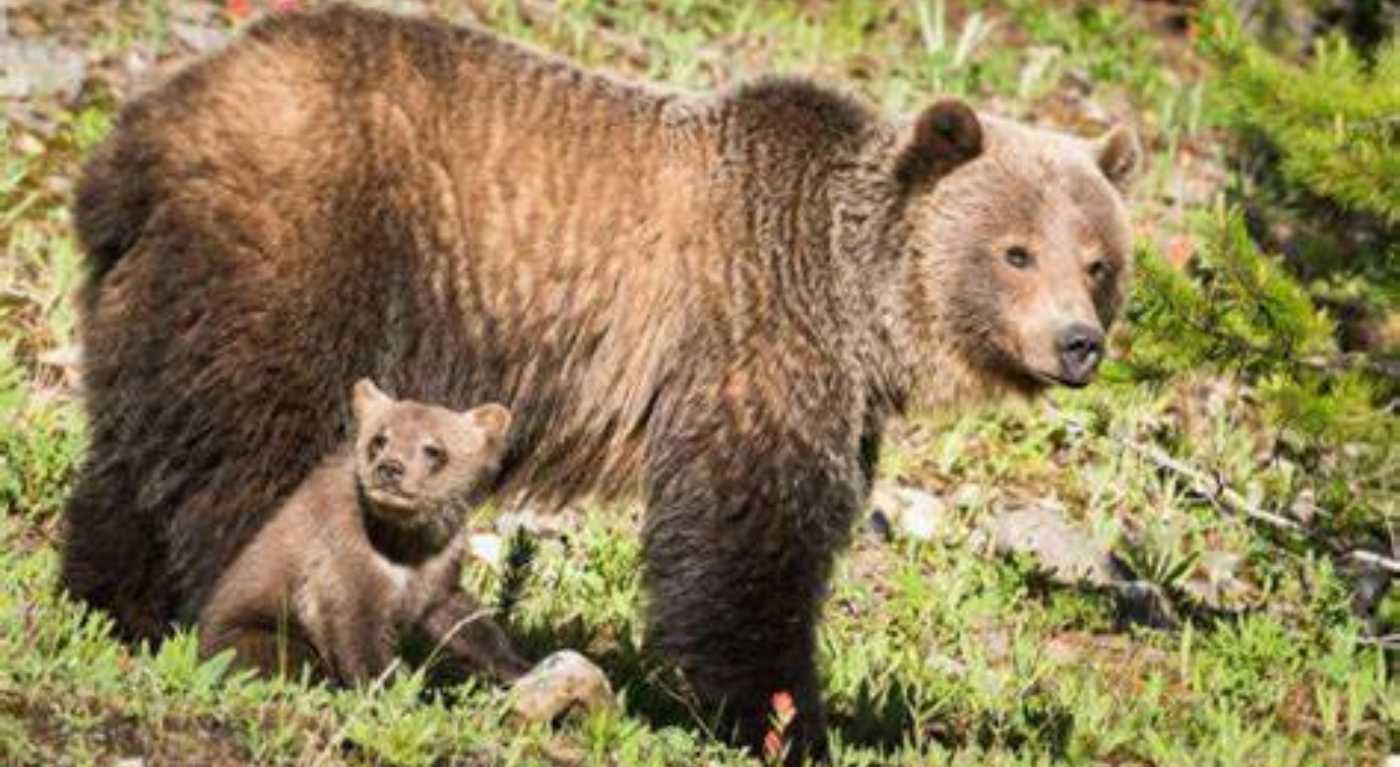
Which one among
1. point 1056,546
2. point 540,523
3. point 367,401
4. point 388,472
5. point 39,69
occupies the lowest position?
point 1056,546

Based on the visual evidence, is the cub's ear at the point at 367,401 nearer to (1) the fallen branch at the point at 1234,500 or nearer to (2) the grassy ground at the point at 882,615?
(2) the grassy ground at the point at 882,615

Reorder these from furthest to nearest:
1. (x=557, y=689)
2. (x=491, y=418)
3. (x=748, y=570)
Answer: (x=748, y=570)
(x=491, y=418)
(x=557, y=689)

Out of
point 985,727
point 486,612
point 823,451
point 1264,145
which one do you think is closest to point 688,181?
point 823,451

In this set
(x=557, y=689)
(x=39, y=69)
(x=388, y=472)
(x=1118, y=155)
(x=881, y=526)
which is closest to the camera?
(x=388, y=472)

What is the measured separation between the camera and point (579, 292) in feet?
22.8

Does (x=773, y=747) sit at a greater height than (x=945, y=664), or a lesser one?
greater

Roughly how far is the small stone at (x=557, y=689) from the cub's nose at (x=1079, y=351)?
1.70 m

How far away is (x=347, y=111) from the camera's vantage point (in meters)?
6.50

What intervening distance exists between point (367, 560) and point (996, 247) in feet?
7.40

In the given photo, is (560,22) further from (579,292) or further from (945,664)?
(579,292)

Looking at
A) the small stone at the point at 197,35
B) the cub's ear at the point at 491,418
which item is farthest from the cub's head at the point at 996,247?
the small stone at the point at 197,35

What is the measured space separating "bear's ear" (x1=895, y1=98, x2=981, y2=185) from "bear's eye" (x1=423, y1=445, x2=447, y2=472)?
1.90 meters

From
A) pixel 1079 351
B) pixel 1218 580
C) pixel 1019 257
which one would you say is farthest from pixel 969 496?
pixel 1079 351

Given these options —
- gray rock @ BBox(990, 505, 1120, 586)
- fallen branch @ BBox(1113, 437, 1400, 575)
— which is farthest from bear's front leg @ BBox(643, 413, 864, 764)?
gray rock @ BBox(990, 505, 1120, 586)
